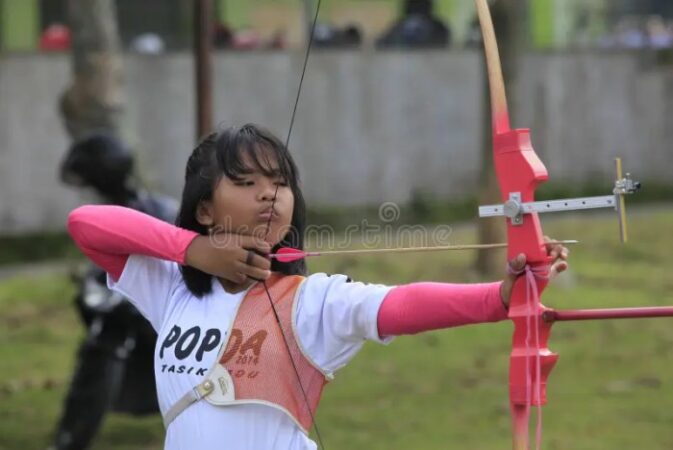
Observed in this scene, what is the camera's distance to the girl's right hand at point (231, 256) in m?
2.77

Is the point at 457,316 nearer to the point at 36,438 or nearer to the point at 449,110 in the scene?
the point at 36,438

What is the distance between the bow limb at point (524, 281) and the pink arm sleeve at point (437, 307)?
42mm

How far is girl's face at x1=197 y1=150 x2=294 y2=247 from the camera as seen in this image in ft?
9.37

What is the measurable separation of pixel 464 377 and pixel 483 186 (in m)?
2.49

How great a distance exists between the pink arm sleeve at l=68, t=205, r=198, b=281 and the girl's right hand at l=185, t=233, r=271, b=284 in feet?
0.16

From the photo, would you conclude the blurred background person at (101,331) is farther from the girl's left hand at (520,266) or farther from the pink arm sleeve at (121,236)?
the girl's left hand at (520,266)

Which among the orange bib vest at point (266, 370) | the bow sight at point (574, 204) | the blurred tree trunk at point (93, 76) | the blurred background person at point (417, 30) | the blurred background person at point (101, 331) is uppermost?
the blurred background person at point (417, 30)

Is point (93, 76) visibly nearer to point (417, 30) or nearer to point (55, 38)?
point (55, 38)

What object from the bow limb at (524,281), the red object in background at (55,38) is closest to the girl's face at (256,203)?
the bow limb at (524,281)


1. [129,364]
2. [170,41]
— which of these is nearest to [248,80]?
[170,41]

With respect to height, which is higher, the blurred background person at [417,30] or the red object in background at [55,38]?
the blurred background person at [417,30]

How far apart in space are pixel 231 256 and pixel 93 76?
6.54 metres

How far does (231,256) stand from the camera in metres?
2.78

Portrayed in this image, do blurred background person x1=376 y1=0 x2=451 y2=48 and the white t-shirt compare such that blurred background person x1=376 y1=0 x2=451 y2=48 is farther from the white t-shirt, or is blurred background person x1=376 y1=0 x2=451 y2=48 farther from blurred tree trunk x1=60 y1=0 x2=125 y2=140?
the white t-shirt
